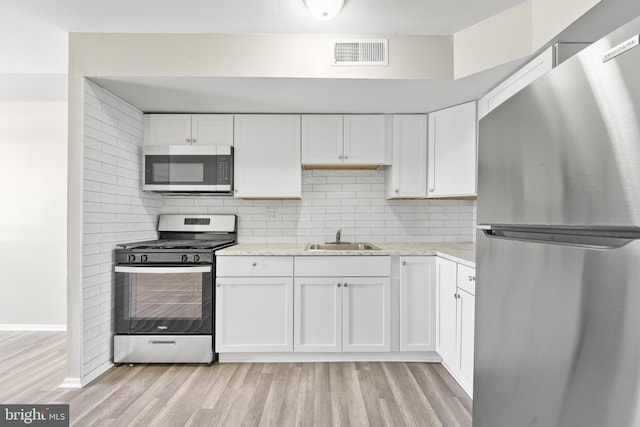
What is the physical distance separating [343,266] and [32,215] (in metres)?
3.18

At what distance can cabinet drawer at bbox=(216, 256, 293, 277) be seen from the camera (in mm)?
2596

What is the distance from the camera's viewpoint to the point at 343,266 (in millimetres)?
2613

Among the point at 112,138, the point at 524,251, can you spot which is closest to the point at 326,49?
the point at 112,138

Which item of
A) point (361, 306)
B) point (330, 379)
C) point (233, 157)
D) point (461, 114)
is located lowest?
point (330, 379)

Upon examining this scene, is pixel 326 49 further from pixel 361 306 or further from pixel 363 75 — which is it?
pixel 361 306

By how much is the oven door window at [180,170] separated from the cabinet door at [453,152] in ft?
6.20

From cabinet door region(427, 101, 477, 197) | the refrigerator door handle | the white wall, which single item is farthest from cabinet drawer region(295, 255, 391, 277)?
the white wall

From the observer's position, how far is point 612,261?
0.57 metres

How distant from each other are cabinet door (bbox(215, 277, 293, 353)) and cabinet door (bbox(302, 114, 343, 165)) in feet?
3.59

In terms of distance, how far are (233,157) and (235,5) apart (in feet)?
4.15

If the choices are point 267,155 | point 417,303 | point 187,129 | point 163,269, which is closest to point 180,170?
point 187,129

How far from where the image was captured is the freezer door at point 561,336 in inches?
21.2

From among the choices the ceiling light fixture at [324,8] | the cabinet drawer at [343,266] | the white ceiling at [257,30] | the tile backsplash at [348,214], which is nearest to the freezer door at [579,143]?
the white ceiling at [257,30]

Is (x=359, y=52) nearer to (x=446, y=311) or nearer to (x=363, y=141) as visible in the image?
(x=363, y=141)
